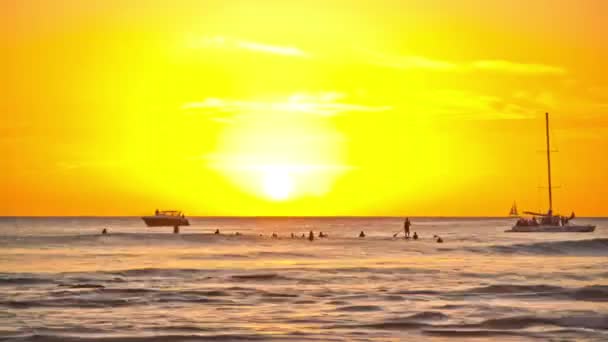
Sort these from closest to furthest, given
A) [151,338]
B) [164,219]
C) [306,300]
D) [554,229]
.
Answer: [151,338] < [306,300] < [554,229] < [164,219]

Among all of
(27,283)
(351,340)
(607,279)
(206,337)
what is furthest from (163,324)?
(607,279)

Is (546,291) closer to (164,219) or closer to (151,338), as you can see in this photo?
(151,338)

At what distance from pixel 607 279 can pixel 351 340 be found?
23460 mm

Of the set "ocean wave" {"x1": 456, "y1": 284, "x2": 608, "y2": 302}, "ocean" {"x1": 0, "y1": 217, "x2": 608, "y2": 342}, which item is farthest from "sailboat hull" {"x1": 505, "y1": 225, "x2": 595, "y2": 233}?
"ocean wave" {"x1": 456, "y1": 284, "x2": 608, "y2": 302}

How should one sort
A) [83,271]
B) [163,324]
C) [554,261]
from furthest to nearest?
[554,261] < [83,271] < [163,324]

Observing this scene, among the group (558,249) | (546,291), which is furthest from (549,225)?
(546,291)

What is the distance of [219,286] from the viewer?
4159 cm

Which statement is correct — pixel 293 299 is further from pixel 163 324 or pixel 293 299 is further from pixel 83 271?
pixel 83 271

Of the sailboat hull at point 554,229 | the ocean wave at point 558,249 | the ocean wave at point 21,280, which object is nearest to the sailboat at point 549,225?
the sailboat hull at point 554,229

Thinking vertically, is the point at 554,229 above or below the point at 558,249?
above

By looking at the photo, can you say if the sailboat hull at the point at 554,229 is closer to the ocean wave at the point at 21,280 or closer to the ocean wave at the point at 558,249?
the ocean wave at the point at 558,249

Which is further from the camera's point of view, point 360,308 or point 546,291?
point 546,291

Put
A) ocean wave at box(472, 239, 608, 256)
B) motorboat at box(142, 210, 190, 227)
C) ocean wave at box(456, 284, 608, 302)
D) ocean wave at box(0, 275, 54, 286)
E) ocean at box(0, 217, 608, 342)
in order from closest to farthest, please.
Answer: ocean at box(0, 217, 608, 342), ocean wave at box(456, 284, 608, 302), ocean wave at box(0, 275, 54, 286), ocean wave at box(472, 239, 608, 256), motorboat at box(142, 210, 190, 227)

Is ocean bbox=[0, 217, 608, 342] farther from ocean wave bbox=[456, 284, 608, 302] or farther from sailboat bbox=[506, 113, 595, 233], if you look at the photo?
sailboat bbox=[506, 113, 595, 233]
